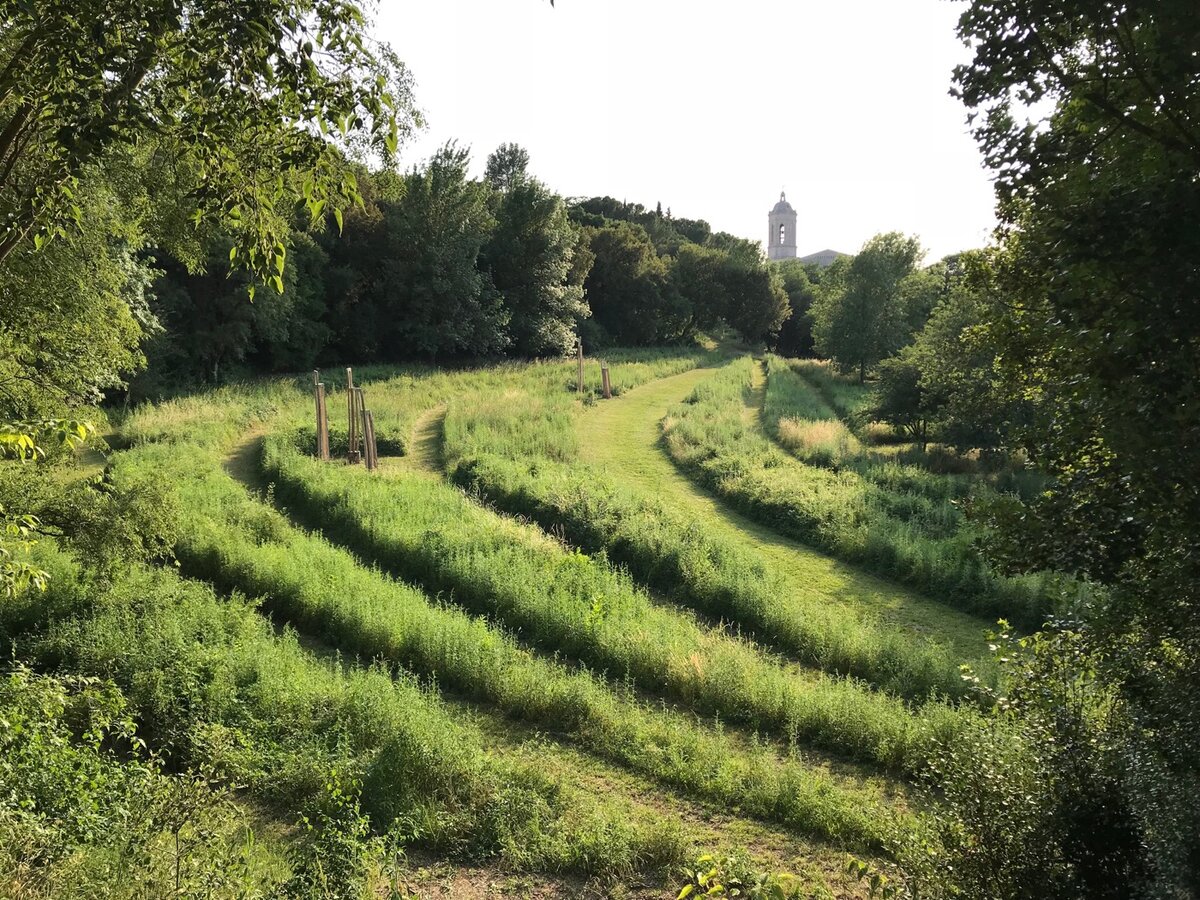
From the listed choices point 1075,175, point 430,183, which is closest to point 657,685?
point 1075,175

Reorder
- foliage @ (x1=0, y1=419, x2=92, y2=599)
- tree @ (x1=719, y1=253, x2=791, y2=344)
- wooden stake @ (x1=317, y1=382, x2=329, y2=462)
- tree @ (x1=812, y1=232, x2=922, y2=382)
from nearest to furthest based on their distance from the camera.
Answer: foliage @ (x1=0, y1=419, x2=92, y2=599) → wooden stake @ (x1=317, y1=382, x2=329, y2=462) → tree @ (x1=812, y1=232, x2=922, y2=382) → tree @ (x1=719, y1=253, x2=791, y2=344)

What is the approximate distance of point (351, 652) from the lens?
365 inches

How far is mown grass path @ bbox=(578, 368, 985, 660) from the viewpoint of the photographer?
35.1 ft

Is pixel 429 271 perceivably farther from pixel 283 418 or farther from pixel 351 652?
pixel 351 652

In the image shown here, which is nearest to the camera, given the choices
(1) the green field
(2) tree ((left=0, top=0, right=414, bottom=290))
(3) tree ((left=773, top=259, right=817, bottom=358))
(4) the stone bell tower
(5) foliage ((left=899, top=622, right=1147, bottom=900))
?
(2) tree ((left=0, top=0, right=414, bottom=290))

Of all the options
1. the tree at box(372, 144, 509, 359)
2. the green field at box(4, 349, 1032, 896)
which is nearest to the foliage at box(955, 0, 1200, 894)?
the green field at box(4, 349, 1032, 896)

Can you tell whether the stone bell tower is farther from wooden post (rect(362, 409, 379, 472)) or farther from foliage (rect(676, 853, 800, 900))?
foliage (rect(676, 853, 800, 900))

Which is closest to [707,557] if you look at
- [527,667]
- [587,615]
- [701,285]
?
[587,615]

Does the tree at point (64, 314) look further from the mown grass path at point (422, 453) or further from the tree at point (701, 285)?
the tree at point (701, 285)

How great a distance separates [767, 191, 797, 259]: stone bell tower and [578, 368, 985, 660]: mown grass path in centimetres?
17654

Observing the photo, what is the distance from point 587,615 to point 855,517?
720 centimetres

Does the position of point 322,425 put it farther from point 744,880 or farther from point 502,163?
point 502,163

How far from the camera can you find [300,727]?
7.11m

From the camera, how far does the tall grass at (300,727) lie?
5.84m
